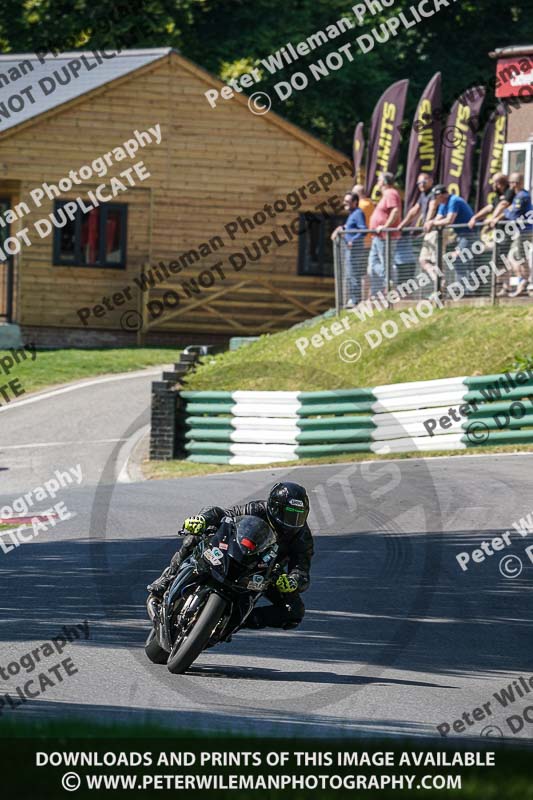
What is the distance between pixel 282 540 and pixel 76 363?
22653mm

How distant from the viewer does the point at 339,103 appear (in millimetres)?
45594

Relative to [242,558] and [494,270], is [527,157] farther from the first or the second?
[242,558]

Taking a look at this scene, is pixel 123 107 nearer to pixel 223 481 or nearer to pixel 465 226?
Result: pixel 465 226

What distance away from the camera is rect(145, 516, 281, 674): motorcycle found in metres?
8.11

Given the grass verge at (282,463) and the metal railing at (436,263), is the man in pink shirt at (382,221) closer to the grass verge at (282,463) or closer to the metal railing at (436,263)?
the metal railing at (436,263)

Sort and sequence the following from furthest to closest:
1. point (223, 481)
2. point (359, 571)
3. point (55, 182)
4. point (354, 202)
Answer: point (55, 182) < point (354, 202) < point (223, 481) < point (359, 571)

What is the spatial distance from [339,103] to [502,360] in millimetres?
26712

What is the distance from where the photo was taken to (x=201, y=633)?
319 inches

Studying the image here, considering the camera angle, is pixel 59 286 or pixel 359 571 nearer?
pixel 359 571

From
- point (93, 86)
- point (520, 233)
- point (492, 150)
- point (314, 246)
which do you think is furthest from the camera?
point (314, 246)

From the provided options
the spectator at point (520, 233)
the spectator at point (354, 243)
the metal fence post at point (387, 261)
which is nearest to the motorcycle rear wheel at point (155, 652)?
the spectator at point (520, 233)

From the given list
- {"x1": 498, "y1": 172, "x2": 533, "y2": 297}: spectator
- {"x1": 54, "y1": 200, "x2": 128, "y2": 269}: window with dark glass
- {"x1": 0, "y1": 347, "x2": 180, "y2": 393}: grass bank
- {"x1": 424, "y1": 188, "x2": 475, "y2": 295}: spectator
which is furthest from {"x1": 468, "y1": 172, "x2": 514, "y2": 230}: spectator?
{"x1": 54, "y1": 200, "x2": 128, "y2": 269}: window with dark glass

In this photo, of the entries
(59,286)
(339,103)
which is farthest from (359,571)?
(339,103)

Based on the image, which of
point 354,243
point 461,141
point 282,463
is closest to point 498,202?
point 354,243
